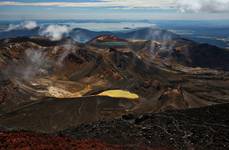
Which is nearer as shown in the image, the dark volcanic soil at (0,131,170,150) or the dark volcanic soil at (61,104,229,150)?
the dark volcanic soil at (0,131,170,150)

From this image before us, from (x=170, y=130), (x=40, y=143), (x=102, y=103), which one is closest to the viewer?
(x=40, y=143)

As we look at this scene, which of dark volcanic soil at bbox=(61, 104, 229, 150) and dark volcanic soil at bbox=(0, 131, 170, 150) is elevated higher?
dark volcanic soil at bbox=(0, 131, 170, 150)

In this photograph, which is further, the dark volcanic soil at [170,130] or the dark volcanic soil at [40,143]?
the dark volcanic soil at [170,130]

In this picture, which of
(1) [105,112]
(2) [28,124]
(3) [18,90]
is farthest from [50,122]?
(3) [18,90]

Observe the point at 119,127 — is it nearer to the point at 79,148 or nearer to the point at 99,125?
the point at 99,125

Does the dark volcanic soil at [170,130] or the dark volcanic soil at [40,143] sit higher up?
the dark volcanic soil at [40,143]

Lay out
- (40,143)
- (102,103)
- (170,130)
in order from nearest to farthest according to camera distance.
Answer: (40,143), (170,130), (102,103)

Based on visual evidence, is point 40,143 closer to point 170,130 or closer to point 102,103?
point 170,130

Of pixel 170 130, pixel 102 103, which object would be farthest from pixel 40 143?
pixel 102 103
